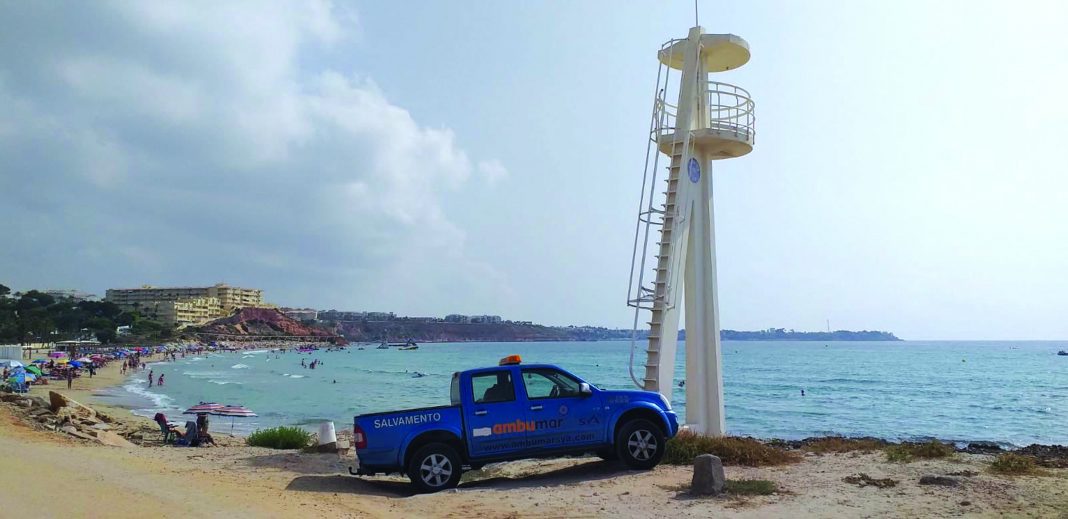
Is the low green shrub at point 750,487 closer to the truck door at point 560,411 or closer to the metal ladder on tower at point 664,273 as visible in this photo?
the truck door at point 560,411

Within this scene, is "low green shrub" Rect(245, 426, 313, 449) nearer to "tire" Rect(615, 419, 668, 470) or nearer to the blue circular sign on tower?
"tire" Rect(615, 419, 668, 470)

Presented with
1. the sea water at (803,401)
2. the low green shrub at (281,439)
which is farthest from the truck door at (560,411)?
the sea water at (803,401)

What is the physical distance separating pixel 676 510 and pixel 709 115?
907cm

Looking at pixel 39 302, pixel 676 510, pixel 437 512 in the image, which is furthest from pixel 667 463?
pixel 39 302

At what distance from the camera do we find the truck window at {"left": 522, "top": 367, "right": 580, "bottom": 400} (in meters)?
10.3

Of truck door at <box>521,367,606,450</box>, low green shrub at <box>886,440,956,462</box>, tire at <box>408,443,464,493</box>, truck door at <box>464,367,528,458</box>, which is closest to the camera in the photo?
tire at <box>408,443,464,493</box>

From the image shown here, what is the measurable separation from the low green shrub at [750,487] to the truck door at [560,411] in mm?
1860

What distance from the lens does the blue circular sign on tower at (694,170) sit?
14.8 m

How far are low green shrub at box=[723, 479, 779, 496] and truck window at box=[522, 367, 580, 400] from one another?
7.68 ft

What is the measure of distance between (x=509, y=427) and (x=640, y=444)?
1.96 metres

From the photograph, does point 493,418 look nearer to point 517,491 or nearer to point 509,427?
point 509,427

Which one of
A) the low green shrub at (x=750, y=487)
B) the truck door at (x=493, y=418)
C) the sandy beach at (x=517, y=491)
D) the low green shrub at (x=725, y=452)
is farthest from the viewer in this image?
the low green shrub at (x=725, y=452)

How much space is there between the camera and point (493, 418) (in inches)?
396

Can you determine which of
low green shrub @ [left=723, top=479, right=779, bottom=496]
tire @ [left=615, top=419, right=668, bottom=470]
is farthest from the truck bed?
low green shrub @ [left=723, top=479, right=779, bottom=496]
